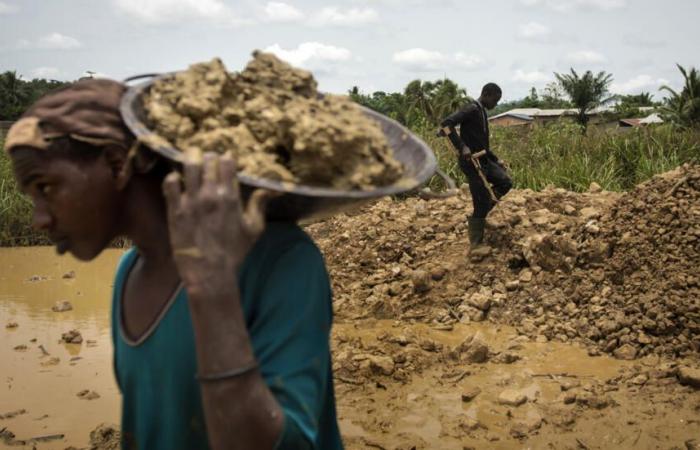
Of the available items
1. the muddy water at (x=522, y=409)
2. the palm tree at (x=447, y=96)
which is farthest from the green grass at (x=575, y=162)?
the palm tree at (x=447, y=96)

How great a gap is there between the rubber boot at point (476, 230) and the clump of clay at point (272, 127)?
6.08m

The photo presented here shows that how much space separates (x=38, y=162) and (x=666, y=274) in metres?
5.58

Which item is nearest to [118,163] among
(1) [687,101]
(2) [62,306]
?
(2) [62,306]

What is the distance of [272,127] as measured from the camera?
113 cm

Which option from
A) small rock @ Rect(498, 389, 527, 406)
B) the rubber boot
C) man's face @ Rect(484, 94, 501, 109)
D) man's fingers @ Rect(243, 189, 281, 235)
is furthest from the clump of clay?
man's face @ Rect(484, 94, 501, 109)

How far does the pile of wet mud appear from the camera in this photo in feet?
18.1

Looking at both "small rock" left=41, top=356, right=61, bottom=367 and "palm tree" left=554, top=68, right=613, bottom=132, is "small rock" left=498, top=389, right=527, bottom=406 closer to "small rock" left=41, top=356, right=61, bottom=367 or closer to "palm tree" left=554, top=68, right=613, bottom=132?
"small rock" left=41, top=356, right=61, bottom=367

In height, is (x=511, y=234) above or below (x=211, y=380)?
below

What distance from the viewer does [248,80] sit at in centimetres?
124

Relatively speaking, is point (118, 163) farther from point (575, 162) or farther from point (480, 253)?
point (575, 162)

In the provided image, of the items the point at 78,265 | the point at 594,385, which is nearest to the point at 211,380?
the point at 594,385

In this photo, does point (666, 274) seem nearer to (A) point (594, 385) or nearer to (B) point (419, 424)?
(A) point (594, 385)

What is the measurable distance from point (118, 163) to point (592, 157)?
1084cm

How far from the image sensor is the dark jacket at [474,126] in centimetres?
704
